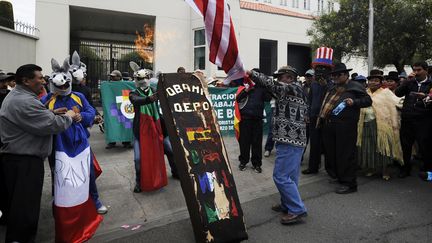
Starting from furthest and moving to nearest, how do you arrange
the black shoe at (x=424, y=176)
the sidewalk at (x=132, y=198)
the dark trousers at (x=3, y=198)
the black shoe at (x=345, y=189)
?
the black shoe at (x=424, y=176), the black shoe at (x=345, y=189), the sidewalk at (x=132, y=198), the dark trousers at (x=3, y=198)

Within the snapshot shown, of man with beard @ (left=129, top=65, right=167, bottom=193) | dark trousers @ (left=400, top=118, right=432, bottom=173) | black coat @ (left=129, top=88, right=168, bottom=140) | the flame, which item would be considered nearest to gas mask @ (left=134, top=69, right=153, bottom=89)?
man with beard @ (left=129, top=65, right=167, bottom=193)

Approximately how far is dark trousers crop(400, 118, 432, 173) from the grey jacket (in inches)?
220

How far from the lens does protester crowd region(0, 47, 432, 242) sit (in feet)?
12.1

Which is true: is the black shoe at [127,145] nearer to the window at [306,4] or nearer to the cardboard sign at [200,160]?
the cardboard sign at [200,160]

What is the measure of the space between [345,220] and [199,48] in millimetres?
14241

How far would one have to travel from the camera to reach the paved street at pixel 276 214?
169 inches

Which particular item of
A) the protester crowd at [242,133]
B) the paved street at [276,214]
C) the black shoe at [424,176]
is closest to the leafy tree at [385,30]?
the protester crowd at [242,133]

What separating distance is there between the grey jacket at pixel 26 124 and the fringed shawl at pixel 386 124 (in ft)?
16.5

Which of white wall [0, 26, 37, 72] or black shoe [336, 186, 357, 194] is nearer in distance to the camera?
black shoe [336, 186, 357, 194]

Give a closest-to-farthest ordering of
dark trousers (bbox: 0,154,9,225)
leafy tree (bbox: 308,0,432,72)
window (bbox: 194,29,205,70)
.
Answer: dark trousers (bbox: 0,154,9,225) → leafy tree (bbox: 308,0,432,72) → window (bbox: 194,29,205,70)

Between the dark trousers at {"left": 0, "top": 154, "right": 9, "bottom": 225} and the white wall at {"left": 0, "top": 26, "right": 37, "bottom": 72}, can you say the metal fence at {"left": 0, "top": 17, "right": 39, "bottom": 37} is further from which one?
the dark trousers at {"left": 0, "top": 154, "right": 9, "bottom": 225}

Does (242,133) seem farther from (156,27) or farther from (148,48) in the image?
(148,48)

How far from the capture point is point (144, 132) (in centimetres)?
548

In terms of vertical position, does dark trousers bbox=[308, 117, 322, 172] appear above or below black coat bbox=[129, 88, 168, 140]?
below
